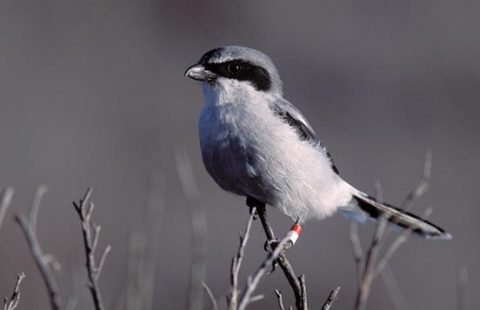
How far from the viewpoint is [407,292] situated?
865 centimetres

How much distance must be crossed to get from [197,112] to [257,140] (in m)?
8.21

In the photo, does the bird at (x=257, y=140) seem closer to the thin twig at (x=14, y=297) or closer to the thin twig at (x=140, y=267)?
the thin twig at (x=140, y=267)

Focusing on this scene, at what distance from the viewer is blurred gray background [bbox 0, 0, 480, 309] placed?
30.2 feet

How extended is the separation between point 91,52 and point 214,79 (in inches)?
398

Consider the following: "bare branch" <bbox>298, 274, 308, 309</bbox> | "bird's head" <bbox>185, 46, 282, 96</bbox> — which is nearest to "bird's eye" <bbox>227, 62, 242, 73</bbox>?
"bird's head" <bbox>185, 46, 282, 96</bbox>

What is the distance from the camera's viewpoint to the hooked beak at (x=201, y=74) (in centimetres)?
455

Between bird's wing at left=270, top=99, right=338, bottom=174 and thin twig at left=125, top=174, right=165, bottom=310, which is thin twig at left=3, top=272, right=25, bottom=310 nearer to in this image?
thin twig at left=125, top=174, right=165, bottom=310

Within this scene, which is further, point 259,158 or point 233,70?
point 233,70

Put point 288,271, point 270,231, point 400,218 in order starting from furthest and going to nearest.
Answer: point 400,218, point 270,231, point 288,271

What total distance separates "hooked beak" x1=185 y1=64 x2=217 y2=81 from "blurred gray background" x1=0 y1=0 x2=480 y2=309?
2.97 metres

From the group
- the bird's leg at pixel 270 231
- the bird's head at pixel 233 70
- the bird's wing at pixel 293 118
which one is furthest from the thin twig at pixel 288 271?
the bird's head at pixel 233 70

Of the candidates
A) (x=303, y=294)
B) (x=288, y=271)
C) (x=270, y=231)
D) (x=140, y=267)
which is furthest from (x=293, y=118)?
(x=140, y=267)

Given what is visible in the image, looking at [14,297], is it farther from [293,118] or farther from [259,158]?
[293,118]

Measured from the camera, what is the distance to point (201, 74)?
181 inches
